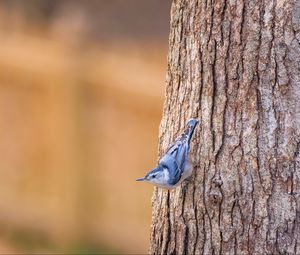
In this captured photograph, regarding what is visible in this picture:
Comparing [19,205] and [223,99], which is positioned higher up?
[223,99]

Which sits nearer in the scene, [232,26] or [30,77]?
[232,26]

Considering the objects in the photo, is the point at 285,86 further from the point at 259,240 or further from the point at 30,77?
the point at 30,77

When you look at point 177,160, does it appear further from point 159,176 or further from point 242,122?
point 242,122

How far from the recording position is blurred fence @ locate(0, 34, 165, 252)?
325 inches

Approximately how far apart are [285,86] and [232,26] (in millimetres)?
300

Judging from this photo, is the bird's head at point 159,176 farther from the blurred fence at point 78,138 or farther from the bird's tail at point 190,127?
the blurred fence at point 78,138

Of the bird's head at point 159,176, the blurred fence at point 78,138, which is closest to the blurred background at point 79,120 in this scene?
the blurred fence at point 78,138

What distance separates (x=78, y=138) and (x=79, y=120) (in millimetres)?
152

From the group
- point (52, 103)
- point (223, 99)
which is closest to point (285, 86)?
point (223, 99)

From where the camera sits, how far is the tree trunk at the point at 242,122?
421 centimetres

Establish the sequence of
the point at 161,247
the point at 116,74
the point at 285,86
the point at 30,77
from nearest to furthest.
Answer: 1. the point at 285,86
2. the point at 161,247
3. the point at 116,74
4. the point at 30,77

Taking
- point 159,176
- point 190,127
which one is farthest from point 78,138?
point 190,127

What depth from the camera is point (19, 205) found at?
933 cm

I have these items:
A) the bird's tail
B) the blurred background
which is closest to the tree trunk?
the bird's tail
